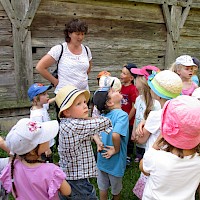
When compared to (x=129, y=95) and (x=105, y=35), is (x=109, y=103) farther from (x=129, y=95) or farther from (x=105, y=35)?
(x=105, y=35)

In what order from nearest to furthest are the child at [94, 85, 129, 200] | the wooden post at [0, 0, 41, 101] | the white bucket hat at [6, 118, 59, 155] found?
the white bucket hat at [6, 118, 59, 155], the child at [94, 85, 129, 200], the wooden post at [0, 0, 41, 101]

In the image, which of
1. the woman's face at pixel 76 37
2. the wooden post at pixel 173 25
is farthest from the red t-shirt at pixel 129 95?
the wooden post at pixel 173 25

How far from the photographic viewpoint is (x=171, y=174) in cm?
179

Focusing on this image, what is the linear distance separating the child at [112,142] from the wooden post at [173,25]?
470cm

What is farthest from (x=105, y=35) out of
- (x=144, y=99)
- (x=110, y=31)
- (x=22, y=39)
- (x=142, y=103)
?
(x=144, y=99)

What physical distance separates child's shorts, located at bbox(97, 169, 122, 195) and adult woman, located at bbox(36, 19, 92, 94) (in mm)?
1217

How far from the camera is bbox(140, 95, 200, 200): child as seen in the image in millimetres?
1720

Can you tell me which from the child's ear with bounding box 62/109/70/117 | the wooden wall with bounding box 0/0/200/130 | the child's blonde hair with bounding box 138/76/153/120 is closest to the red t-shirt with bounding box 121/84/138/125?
the child's blonde hair with bounding box 138/76/153/120

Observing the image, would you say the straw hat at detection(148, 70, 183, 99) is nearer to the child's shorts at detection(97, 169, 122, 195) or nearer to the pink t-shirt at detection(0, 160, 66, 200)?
the child's shorts at detection(97, 169, 122, 195)

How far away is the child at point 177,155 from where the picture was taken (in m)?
1.72

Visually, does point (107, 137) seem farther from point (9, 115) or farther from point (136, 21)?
point (136, 21)

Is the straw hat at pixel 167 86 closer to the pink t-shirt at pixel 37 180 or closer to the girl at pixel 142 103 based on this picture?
the girl at pixel 142 103

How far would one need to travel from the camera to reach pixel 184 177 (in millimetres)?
1817

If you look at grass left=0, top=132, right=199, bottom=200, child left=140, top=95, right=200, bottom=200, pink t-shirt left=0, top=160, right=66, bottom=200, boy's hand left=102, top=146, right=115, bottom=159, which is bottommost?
grass left=0, top=132, right=199, bottom=200
